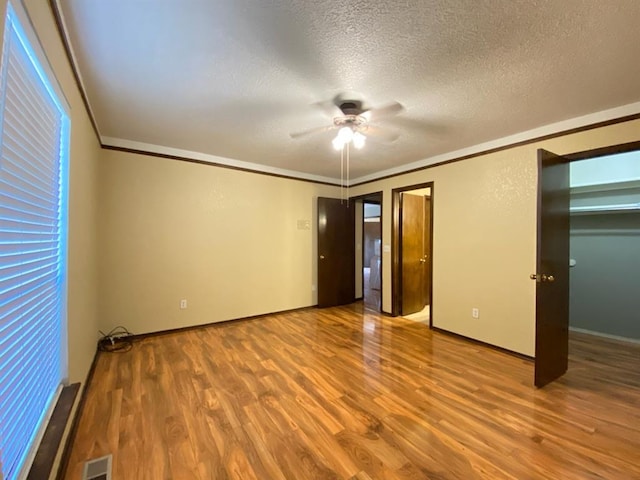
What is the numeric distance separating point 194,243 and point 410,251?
3.36 m

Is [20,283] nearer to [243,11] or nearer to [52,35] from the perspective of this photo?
[52,35]

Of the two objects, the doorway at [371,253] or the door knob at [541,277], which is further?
the doorway at [371,253]

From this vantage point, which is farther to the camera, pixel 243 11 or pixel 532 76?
pixel 532 76

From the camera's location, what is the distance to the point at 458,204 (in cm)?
354

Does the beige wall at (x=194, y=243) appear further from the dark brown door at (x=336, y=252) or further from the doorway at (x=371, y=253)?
the doorway at (x=371, y=253)

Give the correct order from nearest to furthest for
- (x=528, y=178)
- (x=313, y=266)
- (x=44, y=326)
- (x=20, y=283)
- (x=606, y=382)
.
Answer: (x=20, y=283)
(x=44, y=326)
(x=606, y=382)
(x=528, y=178)
(x=313, y=266)

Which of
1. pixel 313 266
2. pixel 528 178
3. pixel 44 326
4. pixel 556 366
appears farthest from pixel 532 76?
pixel 313 266

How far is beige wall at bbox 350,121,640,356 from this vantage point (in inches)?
112

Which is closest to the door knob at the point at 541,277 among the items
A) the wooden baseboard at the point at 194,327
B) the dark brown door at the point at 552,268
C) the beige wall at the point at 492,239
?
the dark brown door at the point at 552,268

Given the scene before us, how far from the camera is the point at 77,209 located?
1.96 m

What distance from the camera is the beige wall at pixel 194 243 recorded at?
127 inches

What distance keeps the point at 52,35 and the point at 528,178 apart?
12.8ft

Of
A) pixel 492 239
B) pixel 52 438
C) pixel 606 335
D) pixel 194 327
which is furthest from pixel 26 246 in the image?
pixel 606 335

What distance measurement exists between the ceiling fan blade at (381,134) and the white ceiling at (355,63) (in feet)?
0.42
